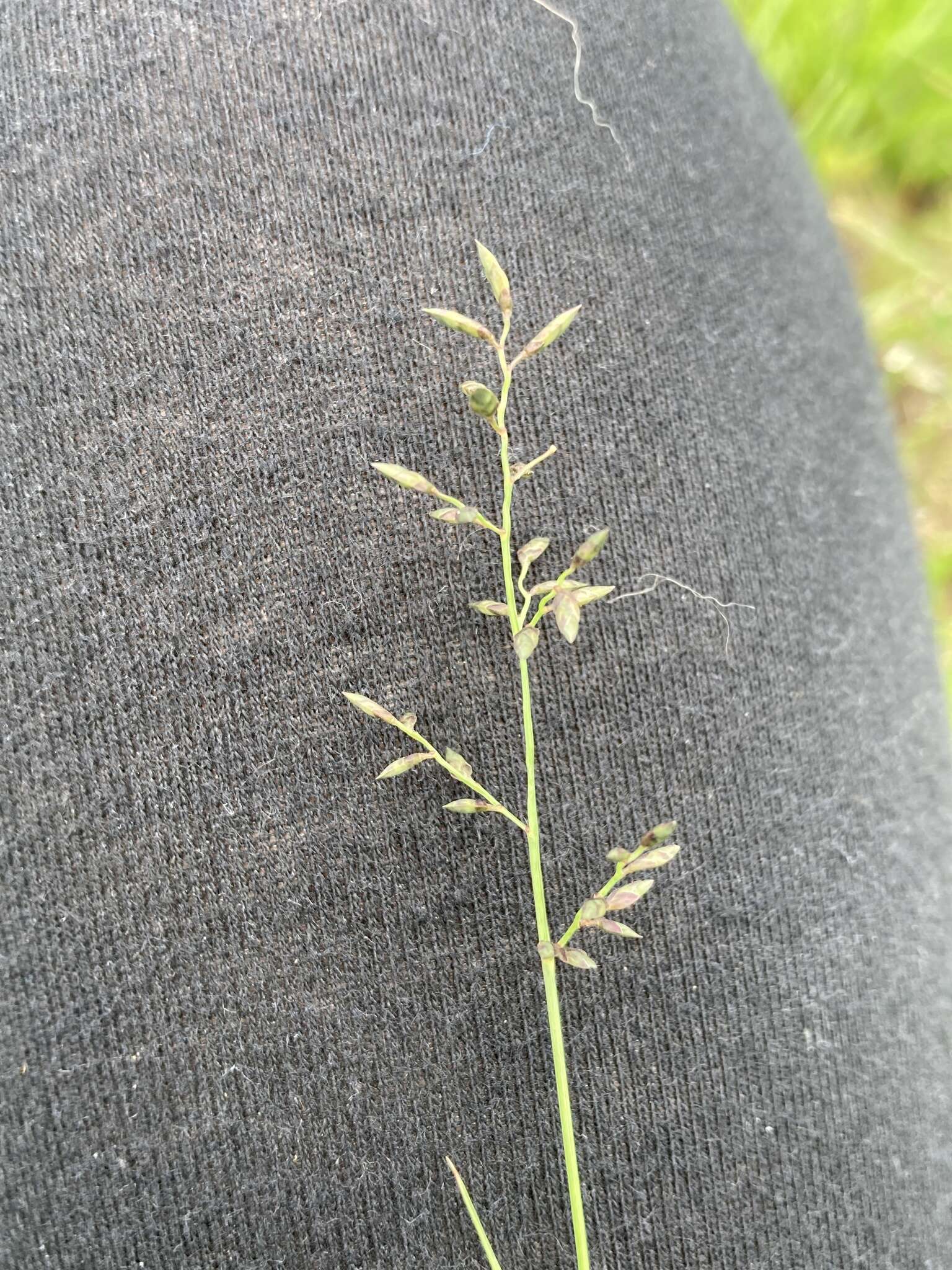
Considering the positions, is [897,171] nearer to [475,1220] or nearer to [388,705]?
[388,705]

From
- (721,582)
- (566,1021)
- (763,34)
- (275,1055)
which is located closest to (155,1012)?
(275,1055)

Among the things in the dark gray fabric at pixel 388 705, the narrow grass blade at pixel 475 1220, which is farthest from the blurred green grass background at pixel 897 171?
the narrow grass blade at pixel 475 1220

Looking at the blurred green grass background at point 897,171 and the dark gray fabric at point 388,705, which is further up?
the blurred green grass background at point 897,171

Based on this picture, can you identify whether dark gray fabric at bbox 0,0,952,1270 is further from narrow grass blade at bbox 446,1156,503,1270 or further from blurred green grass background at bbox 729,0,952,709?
blurred green grass background at bbox 729,0,952,709

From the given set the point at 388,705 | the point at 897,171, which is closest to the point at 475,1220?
the point at 388,705

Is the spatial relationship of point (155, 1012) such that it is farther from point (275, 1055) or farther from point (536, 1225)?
point (536, 1225)

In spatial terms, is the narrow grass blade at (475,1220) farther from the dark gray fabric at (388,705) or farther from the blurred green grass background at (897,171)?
the blurred green grass background at (897,171)

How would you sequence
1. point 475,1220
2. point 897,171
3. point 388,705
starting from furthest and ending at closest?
point 897,171 → point 388,705 → point 475,1220
